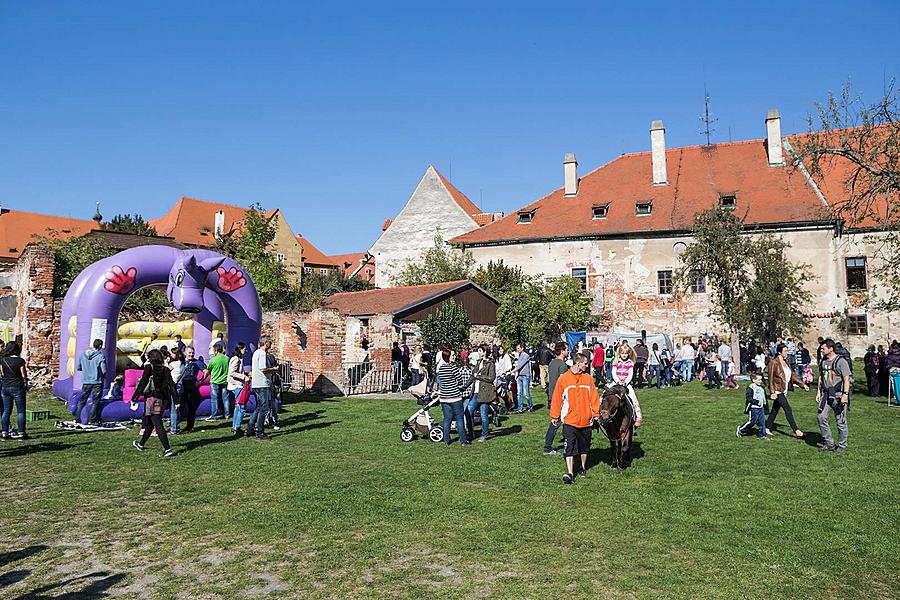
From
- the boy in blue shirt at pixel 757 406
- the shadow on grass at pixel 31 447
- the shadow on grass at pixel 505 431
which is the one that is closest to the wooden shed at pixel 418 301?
the shadow on grass at pixel 505 431

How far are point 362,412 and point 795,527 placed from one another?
11321mm

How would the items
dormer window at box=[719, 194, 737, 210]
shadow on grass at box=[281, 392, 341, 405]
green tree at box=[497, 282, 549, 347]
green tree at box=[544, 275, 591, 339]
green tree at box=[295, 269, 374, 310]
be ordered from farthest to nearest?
1. green tree at box=[295, 269, 374, 310]
2. dormer window at box=[719, 194, 737, 210]
3. green tree at box=[544, 275, 591, 339]
4. green tree at box=[497, 282, 549, 347]
5. shadow on grass at box=[281, 392, 341, 405]

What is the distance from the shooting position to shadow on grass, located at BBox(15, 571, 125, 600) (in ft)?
16.8

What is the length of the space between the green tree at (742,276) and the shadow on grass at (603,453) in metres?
18.3

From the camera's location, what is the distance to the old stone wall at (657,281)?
35.1 meters

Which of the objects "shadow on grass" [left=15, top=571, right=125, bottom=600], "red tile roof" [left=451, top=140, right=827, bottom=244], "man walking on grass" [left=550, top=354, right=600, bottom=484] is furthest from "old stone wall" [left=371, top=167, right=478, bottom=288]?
"shadow on grass" [left=15, top=571, right=125, bottom=600]

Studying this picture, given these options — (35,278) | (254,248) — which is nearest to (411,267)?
(254,248)

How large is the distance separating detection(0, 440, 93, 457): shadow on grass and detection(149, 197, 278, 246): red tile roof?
48.8 metres

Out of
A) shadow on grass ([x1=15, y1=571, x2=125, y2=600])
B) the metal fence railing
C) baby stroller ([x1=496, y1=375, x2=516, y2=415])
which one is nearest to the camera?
shadow on grass ([x1=15, y1=571, x2=125, y2=600])

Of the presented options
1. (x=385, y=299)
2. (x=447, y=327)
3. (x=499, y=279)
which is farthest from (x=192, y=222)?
(x=447, y=327)

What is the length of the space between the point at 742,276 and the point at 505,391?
16357mm

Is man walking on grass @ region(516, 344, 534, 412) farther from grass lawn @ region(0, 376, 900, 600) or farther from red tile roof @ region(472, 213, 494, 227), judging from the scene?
red tile roof @ region(472, 213, 494, 227)

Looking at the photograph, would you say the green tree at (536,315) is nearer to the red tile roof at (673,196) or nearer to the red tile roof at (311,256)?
the red tile roof at (673,196)

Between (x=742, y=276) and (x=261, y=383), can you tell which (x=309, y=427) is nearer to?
(x=261, y=383)
